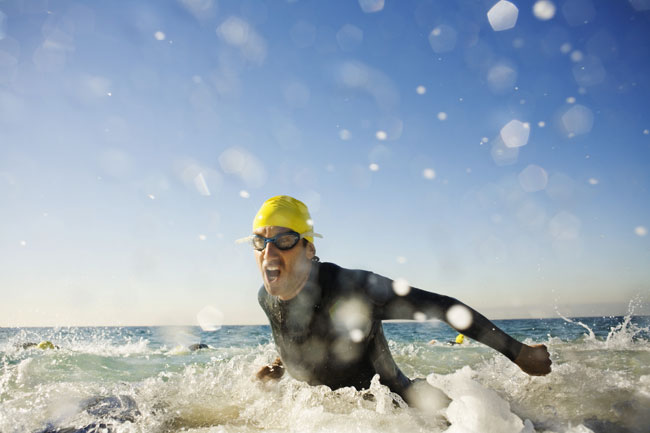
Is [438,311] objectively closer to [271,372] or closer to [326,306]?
[326,306]

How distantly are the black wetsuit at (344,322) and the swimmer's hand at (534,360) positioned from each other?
68 centimetres

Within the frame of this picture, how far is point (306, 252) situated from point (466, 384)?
1668mm

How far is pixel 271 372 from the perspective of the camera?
14.0 ft

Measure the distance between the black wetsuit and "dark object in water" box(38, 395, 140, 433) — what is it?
1467mm

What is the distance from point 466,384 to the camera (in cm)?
280

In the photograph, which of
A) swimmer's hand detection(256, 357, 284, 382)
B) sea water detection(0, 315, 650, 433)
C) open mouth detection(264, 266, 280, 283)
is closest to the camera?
sea water detection(0, 315, 650, 433)

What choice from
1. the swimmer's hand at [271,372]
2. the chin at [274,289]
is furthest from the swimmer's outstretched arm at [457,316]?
the swimmer's hand at [271,372]

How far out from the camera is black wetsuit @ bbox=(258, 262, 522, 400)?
10.4 ft

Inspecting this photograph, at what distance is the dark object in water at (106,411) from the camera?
278 cm

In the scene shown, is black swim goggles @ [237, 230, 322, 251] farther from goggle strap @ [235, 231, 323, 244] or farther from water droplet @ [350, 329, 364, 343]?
water droplet @ [350, 329, 364, 343]

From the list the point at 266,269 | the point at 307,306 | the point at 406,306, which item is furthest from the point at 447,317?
the point at 266,269

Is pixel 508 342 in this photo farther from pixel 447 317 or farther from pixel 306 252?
pixel 306 252

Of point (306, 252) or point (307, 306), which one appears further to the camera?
point (306, 252)

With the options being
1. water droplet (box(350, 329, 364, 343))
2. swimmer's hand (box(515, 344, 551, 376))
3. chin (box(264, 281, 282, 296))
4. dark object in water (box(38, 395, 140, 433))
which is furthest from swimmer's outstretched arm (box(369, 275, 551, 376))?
dark object in water (box(38, 395, 140, 433))
